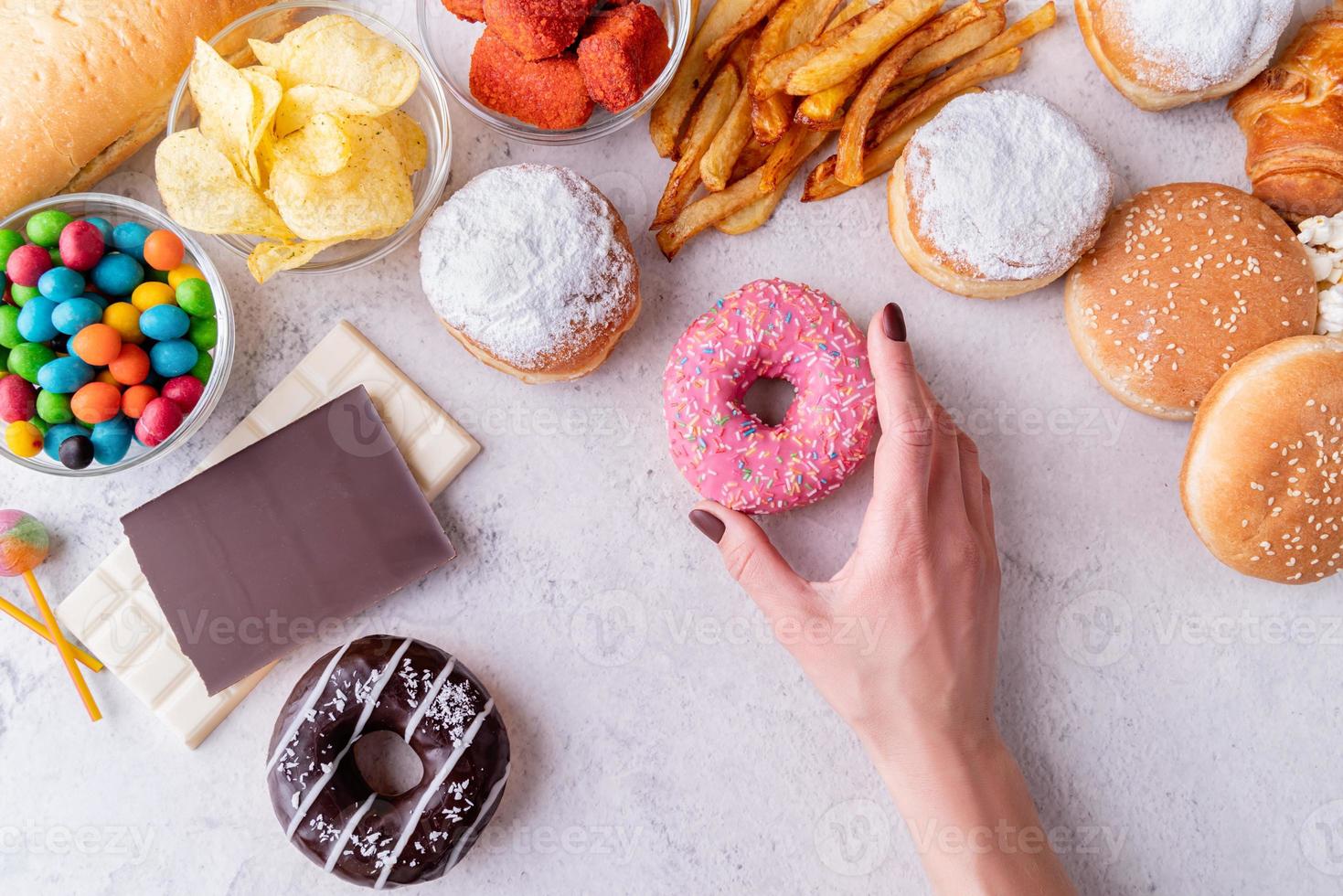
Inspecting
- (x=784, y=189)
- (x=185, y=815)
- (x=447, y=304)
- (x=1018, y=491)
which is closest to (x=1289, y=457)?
(x=1018, y=491)

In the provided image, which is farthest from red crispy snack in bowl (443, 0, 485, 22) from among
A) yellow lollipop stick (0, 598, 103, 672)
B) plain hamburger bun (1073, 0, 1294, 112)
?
yellow lollipop stick (0, 598, 103, 672)

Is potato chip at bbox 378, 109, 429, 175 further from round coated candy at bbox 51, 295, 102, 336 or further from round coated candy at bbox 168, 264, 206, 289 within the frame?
round coated candy at bbox 51, 295, 102, 336

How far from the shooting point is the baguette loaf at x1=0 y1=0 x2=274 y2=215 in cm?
190

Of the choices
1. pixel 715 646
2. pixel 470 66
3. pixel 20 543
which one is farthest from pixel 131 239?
pixel 715 646

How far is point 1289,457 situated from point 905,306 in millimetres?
937

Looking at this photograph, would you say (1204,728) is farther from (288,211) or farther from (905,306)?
(288,211)

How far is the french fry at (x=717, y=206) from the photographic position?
2090 millimetres

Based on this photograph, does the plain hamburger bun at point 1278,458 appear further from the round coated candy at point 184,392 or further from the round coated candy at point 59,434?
the round coated candy at point 59,434

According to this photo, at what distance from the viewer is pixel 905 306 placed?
2232 mm

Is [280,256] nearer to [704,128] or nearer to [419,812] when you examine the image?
[704,128]

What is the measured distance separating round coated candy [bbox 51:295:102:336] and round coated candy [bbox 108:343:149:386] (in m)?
0.09

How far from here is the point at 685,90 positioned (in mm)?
2086

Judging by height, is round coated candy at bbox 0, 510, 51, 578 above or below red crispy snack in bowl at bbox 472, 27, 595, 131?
below

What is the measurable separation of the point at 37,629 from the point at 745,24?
7.49 ft
